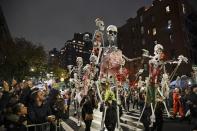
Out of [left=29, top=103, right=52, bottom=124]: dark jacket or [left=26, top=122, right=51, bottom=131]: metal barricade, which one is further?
[left=29, top=103, right=52, bottom=124]: dark jacket

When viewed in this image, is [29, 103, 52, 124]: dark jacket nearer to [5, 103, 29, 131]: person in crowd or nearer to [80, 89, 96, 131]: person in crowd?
[5, 103, 29, 131]: person in crowd

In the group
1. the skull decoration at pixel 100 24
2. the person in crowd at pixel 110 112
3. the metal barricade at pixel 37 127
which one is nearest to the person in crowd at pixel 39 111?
the metal barricade at pixel 37 127

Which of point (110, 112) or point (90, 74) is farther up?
point (90, 74)

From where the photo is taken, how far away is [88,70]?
725 inches

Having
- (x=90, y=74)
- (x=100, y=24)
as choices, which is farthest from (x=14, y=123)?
(x=90, y=74)

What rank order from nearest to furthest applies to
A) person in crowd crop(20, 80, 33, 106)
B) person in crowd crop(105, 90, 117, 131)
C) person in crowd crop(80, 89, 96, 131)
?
person in crowd crop(105, 90, 117, 131) < person in crowd crop(20, 80, 33, 106) < person in crowd crop(80, 89, 96, 131)

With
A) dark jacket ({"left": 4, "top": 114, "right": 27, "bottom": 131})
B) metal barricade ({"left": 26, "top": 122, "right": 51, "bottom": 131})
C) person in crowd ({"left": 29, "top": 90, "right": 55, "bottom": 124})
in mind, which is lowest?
metal barricade ({"left": 26, "top": 122, "right": 51, "bottom": 131})

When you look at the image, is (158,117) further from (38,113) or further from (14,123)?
(14,123)

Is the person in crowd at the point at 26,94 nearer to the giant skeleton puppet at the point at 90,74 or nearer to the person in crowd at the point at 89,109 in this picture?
the person in crowd at the point at 89,109

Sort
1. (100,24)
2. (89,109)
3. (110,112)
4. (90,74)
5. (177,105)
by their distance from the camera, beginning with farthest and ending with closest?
(177,105)
(90,74)
(100,24)
(89,109)
(110,112)

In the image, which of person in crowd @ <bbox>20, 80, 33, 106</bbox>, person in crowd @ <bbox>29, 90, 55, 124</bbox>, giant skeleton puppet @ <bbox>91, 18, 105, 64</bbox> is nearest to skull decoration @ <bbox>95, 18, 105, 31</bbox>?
giant skeleton puppet @ <bbox>91, 18, 105, 64</bbox>

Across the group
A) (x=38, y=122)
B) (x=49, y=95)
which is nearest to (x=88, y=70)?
(x=49, y=95)

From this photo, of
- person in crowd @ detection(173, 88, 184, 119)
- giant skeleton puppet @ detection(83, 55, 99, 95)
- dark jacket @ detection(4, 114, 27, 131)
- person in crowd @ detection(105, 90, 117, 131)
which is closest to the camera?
dark jacket @ detection(4, 114, 27, 131)

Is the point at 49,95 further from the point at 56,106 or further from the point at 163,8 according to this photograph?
the point at 163,8
